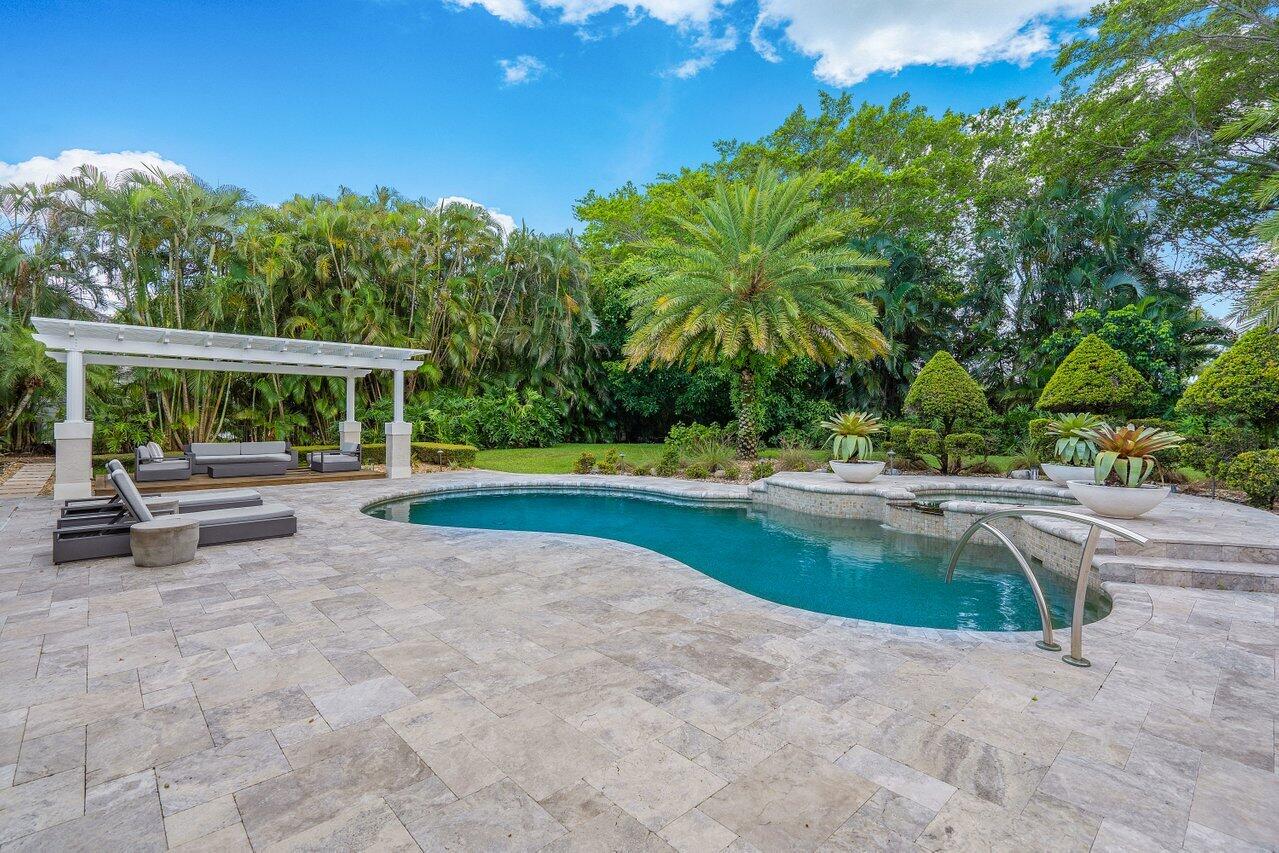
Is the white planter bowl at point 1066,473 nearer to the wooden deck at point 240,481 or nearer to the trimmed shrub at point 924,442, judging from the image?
the trimmed shrub at point 924,442

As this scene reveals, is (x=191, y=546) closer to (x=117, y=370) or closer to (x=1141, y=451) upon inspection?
(x=1141, y=451)

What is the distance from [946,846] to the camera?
197cm

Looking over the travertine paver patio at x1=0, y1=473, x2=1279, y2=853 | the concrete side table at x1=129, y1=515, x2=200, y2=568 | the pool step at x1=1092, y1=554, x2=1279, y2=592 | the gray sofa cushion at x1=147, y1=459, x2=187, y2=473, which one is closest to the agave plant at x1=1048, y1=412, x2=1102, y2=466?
the pool step at x1=1092, y1=554, x2=1279, y2=592

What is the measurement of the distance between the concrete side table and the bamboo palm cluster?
1045cm

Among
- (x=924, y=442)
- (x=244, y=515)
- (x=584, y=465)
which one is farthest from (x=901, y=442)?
(x=244, y=515)

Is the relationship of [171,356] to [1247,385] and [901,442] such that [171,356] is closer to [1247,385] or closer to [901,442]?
[901,442]

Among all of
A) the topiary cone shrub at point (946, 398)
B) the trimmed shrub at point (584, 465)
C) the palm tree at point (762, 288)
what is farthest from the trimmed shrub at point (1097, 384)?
the trimmed shrub at point (584, 465)

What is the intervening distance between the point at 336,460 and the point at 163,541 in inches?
295

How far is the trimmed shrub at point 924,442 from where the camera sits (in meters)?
13.0

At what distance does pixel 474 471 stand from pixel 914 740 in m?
13.0

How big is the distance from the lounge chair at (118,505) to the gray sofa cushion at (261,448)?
4.94 metres

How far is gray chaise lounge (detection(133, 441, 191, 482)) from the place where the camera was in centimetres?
1050

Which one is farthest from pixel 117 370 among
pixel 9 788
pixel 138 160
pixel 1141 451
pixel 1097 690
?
pixel 1141 451

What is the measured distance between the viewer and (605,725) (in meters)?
2.75
